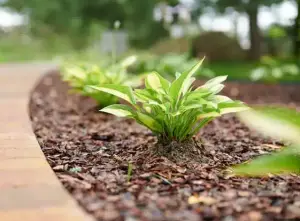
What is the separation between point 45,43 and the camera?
19.2 metres

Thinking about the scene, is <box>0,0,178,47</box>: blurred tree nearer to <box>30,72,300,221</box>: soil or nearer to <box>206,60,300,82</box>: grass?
<box>206,60,300,82</box>: grass

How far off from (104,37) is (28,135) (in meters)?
8.40

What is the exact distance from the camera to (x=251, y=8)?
1048cm

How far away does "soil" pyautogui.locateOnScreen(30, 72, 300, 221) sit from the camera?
4.63 ft

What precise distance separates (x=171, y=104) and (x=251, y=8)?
8948mm

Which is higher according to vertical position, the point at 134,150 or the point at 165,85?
the point at 165,85

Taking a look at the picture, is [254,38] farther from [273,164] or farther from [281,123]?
[273,164]

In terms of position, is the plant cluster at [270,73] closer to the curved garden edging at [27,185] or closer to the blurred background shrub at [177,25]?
the blurred background shrub at [177,25]

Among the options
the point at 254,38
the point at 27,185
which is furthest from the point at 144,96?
the point at 254,38

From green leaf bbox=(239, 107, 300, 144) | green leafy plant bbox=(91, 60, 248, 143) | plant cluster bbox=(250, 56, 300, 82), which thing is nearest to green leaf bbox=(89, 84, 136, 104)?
green leafy plant bbox=(91, 60, 248, 143)

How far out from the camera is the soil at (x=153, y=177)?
141 centimetres

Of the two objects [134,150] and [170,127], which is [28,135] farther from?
[170,127]

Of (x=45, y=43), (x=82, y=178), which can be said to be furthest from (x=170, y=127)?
(x=45, y=43)

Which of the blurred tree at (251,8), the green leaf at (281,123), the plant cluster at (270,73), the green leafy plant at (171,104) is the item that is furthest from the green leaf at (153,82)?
the blurred tree at (251,8)
